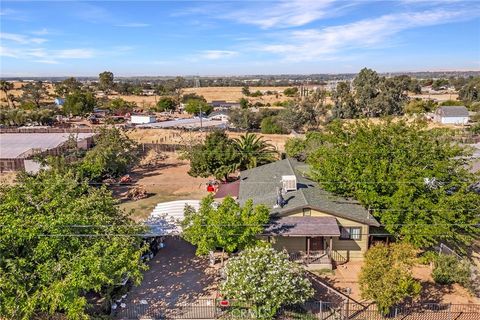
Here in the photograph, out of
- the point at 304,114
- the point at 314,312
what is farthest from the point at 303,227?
the point at 304,114

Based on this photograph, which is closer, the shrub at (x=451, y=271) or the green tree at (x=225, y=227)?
the green tree at (x=225, y=227)

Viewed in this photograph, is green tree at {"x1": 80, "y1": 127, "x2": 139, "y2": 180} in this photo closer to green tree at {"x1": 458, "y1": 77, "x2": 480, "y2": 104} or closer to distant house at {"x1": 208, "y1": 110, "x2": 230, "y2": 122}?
distant house at {"x1": 208, "y1": 110, "x2": 230, "y2": 122}

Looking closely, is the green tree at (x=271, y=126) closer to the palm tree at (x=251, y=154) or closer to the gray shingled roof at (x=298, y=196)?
the palm tree at (x=251, y=154)

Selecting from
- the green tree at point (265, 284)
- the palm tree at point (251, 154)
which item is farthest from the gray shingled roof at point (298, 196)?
the green tree at point (265, 284)

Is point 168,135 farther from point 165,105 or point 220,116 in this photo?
point 165,105

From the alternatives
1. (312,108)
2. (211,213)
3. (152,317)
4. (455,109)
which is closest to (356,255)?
(211,213)

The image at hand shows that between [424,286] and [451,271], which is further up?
[451,271]
